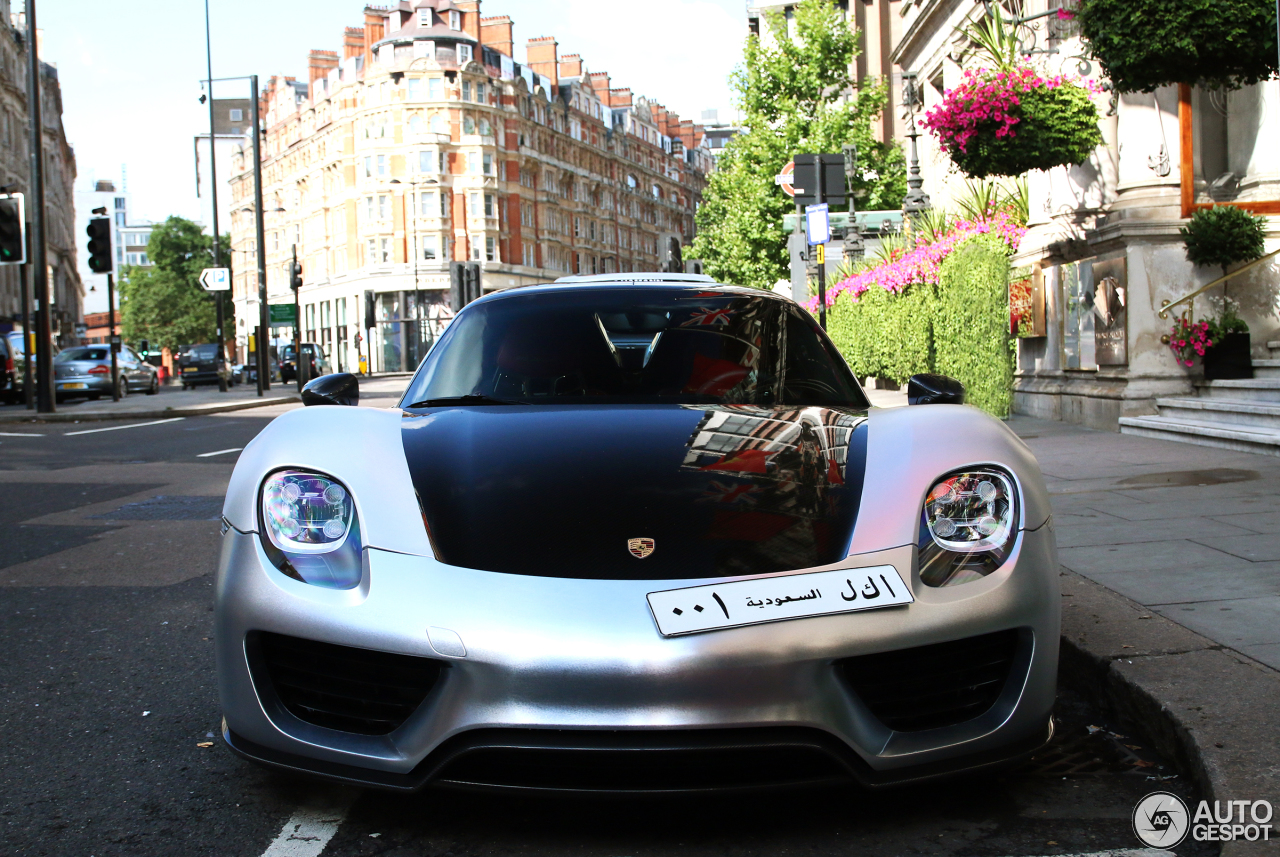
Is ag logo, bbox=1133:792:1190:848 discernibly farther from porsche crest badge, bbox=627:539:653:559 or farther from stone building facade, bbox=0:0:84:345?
stone building facade, bbox=0:0:84:345

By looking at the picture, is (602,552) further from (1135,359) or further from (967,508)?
(1135,359)

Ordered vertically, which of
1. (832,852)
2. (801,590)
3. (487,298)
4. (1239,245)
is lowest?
(832,852)

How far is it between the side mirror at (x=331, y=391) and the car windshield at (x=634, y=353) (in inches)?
10.7

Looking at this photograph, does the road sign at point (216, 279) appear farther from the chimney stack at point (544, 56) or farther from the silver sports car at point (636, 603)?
the chimney stack at point (544, 56)

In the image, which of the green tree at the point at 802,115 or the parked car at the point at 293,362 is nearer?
the green tree at the point at 802,115

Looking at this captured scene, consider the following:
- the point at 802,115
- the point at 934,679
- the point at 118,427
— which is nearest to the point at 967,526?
the point at 934,679

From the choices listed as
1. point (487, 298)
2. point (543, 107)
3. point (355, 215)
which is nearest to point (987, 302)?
point (487, 298)

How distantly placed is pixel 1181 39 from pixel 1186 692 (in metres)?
8.03

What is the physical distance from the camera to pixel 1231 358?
10.7 meters

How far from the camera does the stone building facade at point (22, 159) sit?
50.9 meters

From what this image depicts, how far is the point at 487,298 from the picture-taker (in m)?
4.27

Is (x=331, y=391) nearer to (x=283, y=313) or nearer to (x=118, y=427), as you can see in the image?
(x=118, y=427)

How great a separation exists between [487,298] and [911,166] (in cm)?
1878

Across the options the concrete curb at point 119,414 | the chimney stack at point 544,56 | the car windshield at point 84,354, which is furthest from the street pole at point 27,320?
the chimney stack at point 544,56
